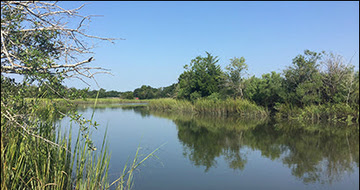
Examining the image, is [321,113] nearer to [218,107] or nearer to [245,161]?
[218,107]

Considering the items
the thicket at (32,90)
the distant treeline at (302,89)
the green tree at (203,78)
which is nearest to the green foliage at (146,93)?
the green tree at (203,78)

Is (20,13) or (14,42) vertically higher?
(20,13)

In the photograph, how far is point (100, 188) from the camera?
158 inches

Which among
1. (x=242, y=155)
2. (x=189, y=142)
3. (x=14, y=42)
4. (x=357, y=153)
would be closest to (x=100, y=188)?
(x=14, y=42)

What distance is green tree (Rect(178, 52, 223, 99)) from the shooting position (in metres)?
29.8

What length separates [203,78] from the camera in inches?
1209

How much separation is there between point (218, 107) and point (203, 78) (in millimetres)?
7020

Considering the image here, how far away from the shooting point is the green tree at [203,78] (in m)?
29.8

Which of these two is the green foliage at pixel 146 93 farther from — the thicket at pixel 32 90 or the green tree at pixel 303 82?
the thicket at pixel 32 90

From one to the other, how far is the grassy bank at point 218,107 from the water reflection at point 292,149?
7.92 m

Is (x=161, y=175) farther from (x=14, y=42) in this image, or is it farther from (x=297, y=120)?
(x=297, y=120)

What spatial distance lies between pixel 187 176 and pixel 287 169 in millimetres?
2753

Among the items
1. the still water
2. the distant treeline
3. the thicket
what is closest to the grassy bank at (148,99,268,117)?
the distant treeline

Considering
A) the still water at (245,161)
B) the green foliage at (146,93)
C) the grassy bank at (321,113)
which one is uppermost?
the green foliage at (146,93)
